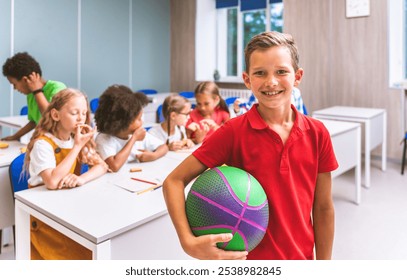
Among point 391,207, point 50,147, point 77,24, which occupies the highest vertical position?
point 77,24

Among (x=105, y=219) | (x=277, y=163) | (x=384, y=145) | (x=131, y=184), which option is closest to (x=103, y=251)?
(x=105, y=219)

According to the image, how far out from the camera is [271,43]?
0.85m

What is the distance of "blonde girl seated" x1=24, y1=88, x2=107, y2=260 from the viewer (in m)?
1.59

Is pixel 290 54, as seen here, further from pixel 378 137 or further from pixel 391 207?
pixel 378 137

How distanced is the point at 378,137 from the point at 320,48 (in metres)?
1.53

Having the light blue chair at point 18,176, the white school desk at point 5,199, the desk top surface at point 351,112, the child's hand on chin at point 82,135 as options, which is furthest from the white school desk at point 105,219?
the desk top surface at point 351,112

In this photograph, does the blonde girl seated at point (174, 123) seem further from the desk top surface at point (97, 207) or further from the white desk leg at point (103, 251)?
the white desk leg at point (103, 251)

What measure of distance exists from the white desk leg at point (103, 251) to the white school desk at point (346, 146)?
231cm

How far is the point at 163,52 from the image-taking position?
287 inches

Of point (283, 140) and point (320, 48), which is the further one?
point (320, 48)

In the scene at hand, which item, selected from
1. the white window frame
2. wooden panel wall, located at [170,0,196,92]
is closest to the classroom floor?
the white window frame

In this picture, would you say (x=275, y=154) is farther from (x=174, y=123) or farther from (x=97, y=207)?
(x=174, y=123)

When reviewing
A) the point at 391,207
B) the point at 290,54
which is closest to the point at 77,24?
the point at 391,207

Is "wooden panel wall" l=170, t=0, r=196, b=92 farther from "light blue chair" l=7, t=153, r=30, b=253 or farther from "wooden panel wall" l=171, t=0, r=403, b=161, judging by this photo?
"light blue chair" l=7, t=153, r=30, b=253
